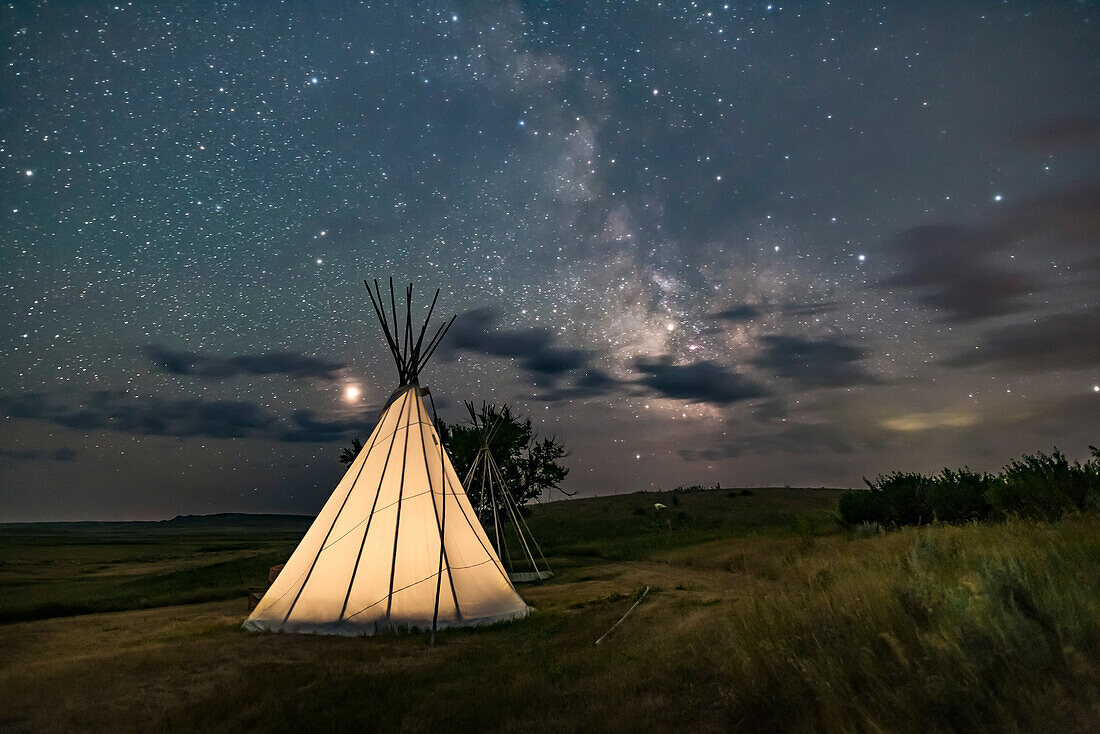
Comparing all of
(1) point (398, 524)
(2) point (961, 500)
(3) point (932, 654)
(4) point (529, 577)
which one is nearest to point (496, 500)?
(4) point (529, 577)

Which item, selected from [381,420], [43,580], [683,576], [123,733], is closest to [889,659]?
[123,733]

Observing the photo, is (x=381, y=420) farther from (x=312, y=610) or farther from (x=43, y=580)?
(x=43, y=580)

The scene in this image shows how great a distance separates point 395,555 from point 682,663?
588cm

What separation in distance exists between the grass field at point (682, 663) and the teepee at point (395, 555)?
584 mm

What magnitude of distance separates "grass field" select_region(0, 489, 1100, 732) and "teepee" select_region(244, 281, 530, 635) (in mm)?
584

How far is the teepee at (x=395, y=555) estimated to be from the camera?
9703mm

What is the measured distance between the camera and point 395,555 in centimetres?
1015

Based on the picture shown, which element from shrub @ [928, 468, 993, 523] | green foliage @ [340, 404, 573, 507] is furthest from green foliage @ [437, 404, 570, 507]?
Result: shrub @ [928, 468, 993, 523]

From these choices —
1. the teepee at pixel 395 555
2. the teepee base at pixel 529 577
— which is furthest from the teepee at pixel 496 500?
the teepee at pixel 395 555

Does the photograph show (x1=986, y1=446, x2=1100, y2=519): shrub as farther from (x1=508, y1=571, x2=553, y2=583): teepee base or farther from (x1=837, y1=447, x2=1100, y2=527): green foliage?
(x1=508, y1=571, x2=553, y2=583): teepee base

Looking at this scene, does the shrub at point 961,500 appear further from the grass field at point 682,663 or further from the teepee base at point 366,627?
the teepee base at point 366,627

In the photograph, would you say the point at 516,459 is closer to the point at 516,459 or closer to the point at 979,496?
the point at 516,459

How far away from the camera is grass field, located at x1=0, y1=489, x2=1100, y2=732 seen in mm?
3379

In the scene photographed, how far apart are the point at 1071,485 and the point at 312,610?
13.3 metres
